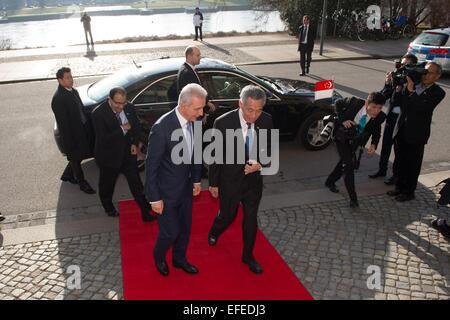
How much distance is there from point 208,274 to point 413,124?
10.8ft

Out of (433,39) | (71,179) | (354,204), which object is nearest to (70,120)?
(71,179)

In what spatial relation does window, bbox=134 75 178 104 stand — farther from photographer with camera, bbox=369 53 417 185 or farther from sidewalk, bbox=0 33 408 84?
sidewalk, bbox=0 33 408 84

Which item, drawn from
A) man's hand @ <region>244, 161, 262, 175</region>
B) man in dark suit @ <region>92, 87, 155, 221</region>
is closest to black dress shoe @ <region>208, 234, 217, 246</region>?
man in dark suit @ <region>92, 87, 155, 221</region>

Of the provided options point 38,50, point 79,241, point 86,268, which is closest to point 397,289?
point 86,268

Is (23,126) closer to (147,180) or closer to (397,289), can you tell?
(147,180)

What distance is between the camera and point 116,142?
4578 millimetres

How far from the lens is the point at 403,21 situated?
2289 cm

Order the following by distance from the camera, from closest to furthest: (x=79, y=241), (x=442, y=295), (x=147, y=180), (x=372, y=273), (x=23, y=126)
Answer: (x=147, y=180) < (x=442, y=295) < (x=372, y=273) < (x=79, y=241) < (x=23, y=126)

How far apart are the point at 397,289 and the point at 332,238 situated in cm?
98

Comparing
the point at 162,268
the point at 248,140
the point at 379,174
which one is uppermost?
the point at 248,140

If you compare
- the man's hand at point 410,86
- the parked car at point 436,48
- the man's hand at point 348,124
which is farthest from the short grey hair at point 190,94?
the parked car at point 436,48

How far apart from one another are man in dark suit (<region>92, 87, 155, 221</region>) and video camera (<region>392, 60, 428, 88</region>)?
3680 mm

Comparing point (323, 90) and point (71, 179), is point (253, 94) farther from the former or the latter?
point (71, 179)

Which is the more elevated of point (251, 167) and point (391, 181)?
point (251, 167)
